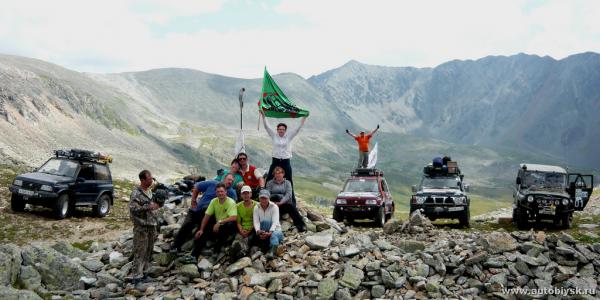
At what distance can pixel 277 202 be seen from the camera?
1403 cm

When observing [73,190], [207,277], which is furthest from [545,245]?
[73,190]

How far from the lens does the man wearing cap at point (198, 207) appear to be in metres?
13.4

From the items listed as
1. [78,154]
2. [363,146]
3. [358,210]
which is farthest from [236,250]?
[78,154]

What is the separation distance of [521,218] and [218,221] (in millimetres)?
13722

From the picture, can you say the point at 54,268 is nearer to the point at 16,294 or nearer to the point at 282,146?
the point at 16,294

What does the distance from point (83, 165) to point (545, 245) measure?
18352mm

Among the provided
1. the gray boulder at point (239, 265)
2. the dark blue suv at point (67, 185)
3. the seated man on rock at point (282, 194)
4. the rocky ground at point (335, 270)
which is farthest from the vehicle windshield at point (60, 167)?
the gray boulder at point (239, 265)

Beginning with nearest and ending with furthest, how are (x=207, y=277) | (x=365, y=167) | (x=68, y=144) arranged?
1. (x=207, y=277)
2. (x=365, y=167)
3. (x=68, y=144)

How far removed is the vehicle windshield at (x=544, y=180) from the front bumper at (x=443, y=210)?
3548 mm

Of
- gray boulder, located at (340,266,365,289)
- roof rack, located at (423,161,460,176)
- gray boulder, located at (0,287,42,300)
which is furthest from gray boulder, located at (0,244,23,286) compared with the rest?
roof rack, located at (423,161,460,176)

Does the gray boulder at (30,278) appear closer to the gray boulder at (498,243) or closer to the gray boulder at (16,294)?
the gray boulder at (16,294)

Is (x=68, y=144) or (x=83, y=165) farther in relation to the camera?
(x=68, y=144)

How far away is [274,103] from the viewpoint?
1716 cm

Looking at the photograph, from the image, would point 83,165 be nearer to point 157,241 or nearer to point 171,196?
point 171,196
